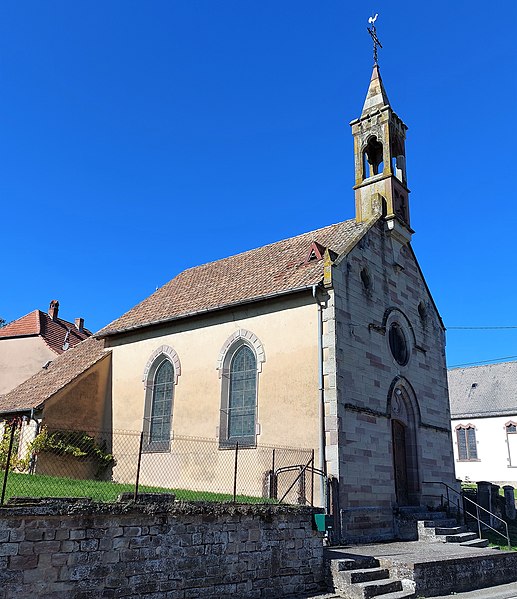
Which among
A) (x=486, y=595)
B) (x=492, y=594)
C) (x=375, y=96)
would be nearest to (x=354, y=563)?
(x=486, y=595)

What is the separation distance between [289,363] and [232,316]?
109 inches

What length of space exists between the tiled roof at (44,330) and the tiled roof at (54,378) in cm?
483

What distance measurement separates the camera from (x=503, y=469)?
3975 centimetres

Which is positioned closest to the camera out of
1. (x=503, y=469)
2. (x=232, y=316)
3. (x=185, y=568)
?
(x=185, y=568)

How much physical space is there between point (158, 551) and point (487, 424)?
37320 mm

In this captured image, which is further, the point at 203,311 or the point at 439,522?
the point at 203,311

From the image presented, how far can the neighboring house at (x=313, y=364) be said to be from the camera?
575 inches

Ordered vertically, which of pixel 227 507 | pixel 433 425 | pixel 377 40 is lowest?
pixel 227 507

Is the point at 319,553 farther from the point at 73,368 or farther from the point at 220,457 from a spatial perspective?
the point at 73,368

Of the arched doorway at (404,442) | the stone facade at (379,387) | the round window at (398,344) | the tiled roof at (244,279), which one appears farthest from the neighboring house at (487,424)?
the tiled roof at (244,279)

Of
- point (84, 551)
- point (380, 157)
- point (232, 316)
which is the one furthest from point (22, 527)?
point (380, 157)

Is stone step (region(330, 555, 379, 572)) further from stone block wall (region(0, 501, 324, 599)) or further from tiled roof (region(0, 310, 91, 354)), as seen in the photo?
tiled roof (region(0, 310, 91, 354))

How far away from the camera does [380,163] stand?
20.3 m

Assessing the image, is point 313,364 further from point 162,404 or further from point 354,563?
point 162,404
